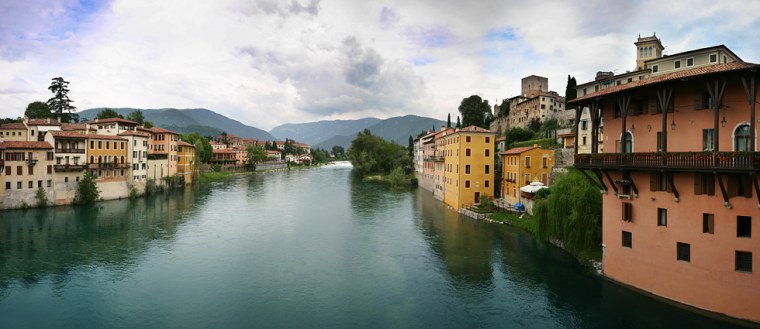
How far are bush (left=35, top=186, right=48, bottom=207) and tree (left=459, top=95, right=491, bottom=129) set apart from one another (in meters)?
69.3

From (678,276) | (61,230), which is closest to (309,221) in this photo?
(61,230)

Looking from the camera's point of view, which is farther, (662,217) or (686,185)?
(662,217)

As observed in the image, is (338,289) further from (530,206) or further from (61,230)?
(61,230)

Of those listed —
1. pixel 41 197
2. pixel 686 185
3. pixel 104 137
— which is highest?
pixel 104 137

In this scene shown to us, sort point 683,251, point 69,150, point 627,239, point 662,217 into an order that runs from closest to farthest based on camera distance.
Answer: point 683,251 → point 662,217 → point 627,239 → point 69,150

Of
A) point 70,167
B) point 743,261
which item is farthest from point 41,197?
point 743,261

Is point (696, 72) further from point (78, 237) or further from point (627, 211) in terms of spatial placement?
point (78, 237)

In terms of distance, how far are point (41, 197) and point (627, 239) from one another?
53913 mm

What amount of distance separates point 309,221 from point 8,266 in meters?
21.7

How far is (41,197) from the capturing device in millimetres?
42906

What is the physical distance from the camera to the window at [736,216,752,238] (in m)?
14.5

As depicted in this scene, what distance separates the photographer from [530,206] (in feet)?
118

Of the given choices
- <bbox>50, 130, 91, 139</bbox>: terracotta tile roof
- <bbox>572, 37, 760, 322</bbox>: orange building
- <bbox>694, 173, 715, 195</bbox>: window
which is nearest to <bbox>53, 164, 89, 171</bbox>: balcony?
<bbox>50, 130, 91, 139</bbox>: terracotta tile roof

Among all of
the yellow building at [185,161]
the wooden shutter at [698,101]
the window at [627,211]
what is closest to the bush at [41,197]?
the yellow building at [185,161]
